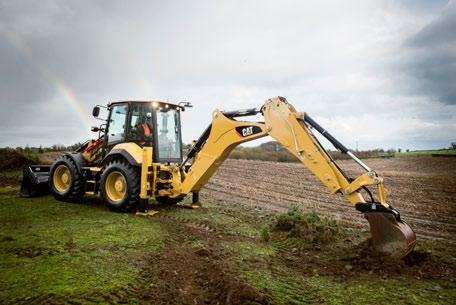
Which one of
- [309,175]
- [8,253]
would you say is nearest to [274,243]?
[8,253]

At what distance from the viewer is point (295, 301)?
452 centimetres

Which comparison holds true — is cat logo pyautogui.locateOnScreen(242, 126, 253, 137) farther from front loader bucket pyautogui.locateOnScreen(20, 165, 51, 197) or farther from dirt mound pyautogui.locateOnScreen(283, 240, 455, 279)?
front loader bucket pyautogui.locateOnScreen(20, 165, 51, 197)

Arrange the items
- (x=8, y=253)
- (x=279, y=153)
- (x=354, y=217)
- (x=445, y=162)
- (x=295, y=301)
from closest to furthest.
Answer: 1. (x=295, y=301)
2. (x=8, y=253)
3. (x=354, y=217)
4. (x=445, y=162)
5. (x=279, y=153)

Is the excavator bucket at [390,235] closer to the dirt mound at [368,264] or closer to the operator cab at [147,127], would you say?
the dirt mound at [368,264]

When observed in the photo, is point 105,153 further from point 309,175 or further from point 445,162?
point 445,162

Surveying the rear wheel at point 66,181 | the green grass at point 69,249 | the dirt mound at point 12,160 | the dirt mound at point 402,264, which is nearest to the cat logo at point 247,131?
the green grass at point 69,249

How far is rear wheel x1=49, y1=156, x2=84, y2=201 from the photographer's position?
10.6 metres

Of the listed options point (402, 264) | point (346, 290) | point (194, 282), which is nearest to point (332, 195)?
point (402, 264)

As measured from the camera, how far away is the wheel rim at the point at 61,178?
11156mm

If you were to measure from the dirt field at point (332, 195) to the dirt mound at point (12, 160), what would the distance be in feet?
34.5

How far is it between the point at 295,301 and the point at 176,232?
3802mm

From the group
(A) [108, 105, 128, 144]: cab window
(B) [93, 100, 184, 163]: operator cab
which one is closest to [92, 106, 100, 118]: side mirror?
(B) [93, 100, 184, 163]: operator cab

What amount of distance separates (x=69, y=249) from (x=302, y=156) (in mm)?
4273

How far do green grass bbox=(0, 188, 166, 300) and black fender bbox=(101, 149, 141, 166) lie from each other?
133cm
